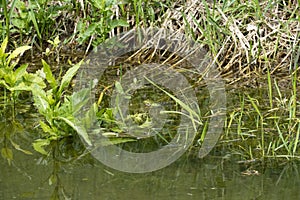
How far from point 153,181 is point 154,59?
1.29m

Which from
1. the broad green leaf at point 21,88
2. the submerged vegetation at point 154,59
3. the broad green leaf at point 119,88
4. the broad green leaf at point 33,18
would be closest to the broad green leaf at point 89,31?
the submerged vegetation at point 154,59

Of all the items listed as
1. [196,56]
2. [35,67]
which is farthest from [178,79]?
[35,67]

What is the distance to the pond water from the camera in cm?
211

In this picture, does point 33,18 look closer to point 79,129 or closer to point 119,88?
point 119,88

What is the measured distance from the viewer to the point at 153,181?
2.21m

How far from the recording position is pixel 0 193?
209cm

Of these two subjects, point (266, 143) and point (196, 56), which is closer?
point (266, 143)

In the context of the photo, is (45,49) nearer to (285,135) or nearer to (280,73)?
(280,73)

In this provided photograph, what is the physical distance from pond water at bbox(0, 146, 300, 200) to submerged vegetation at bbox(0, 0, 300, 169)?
0.55ft

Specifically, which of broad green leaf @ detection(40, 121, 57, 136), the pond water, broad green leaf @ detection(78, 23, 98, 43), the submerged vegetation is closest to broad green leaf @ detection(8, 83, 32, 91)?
the submerged vegetation

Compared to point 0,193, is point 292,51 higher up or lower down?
higher up

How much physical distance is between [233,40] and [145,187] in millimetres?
1387

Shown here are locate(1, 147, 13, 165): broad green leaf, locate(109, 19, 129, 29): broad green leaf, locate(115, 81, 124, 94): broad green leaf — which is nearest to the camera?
locate(1, 147, 13, 165): broad green leaf

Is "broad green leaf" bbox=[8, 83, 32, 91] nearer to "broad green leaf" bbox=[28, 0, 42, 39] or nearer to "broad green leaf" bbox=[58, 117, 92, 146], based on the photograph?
"broad green leaf" bbox=[58, 117, 92, 146]
